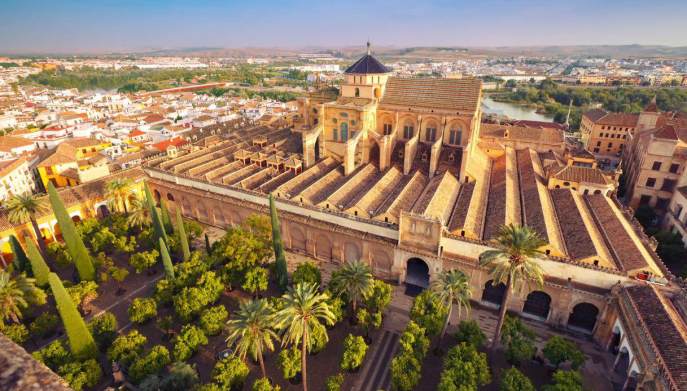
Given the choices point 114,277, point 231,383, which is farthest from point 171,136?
point 231,383

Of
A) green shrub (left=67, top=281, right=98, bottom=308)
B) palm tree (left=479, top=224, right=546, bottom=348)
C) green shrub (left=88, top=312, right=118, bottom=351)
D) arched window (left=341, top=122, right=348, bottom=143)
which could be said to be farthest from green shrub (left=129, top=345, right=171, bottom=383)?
arched window (left=341, top=122, right=348, bottom=143)

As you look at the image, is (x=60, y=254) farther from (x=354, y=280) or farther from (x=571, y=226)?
(x=571, y=226)

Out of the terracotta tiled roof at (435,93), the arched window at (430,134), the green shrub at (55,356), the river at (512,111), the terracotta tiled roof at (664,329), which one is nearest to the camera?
the terracotta tiled roof at (664,329)

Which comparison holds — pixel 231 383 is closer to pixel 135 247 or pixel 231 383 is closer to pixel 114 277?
pixel 114 277

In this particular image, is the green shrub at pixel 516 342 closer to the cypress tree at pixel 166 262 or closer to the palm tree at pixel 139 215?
the cypress tree at pixel 166 262

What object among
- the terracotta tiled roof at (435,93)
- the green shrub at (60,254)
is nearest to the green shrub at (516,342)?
the terracotta tiled roof at (435,93)

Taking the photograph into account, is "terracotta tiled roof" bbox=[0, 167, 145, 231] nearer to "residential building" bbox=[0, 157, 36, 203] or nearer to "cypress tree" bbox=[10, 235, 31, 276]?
"residential building" bbox=[0, 157, 36, 203]

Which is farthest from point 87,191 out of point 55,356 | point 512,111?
point 512,111
